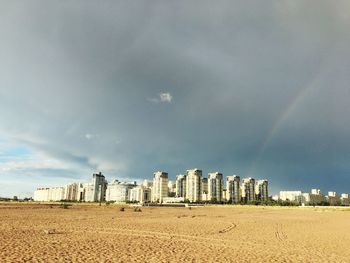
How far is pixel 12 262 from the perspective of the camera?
12898 mm

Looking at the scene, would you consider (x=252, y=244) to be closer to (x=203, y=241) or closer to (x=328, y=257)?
(x=203, y=241)

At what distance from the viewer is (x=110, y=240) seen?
20.7 meters

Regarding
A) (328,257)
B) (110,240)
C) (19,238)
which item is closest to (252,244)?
(328,257)

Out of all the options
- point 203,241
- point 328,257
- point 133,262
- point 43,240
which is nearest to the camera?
point 133,262

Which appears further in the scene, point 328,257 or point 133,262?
point 328,257

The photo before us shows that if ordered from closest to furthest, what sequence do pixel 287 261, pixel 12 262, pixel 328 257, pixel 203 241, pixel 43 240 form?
1. pixel 12 262
2. pixel 287 261
3. pixel 328 257
4. pixel 43 240
5. pixel 203 241

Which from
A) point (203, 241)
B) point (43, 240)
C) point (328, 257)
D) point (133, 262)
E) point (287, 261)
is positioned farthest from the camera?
point (203, 241)

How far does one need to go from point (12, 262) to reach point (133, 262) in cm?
515

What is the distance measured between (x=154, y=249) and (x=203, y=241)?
16.2 feet

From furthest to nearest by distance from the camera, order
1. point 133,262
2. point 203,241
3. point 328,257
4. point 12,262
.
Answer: point 203,241
point 328,257
point 133,262
point 12,262

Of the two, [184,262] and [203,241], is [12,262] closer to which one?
[184,262]

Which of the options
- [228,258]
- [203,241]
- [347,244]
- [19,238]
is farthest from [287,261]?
[19,238]

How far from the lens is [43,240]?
19625 millimetres

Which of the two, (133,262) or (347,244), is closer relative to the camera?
(133,262)
